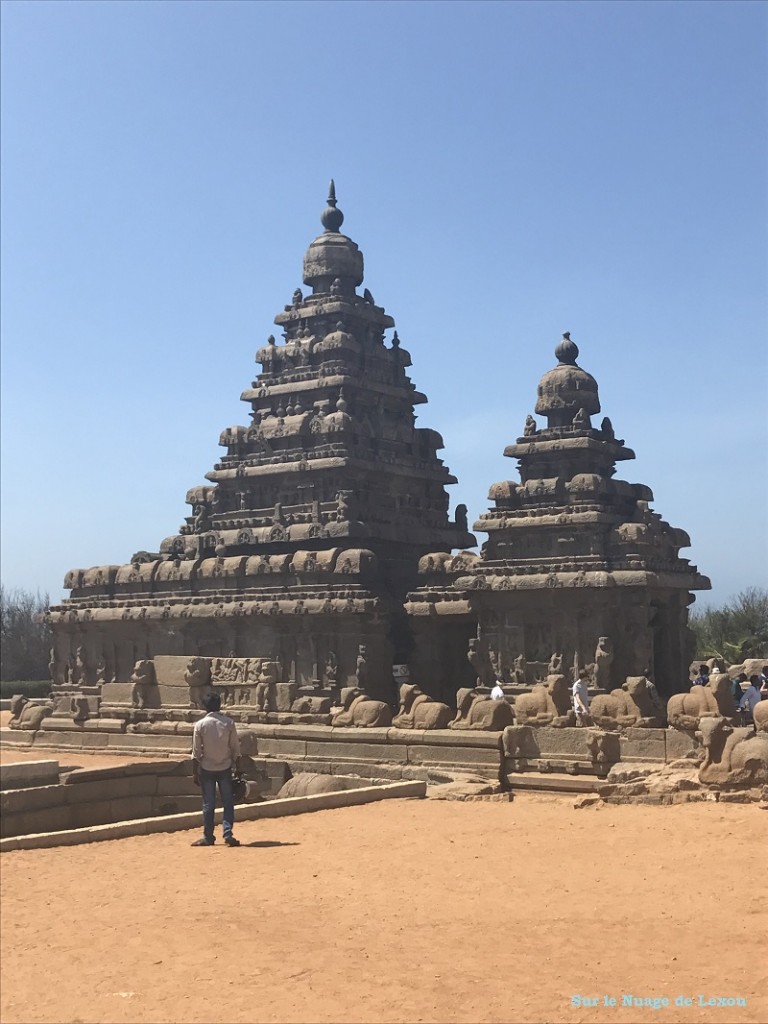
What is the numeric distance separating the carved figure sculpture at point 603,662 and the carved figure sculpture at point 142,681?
11.4 metres

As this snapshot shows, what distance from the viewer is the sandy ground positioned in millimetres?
8594

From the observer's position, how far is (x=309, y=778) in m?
21.0

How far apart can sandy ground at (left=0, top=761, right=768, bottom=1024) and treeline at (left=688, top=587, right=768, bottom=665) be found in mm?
24138

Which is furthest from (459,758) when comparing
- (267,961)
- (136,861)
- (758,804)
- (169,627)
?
(169,627)

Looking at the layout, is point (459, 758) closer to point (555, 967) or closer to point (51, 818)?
point (51, 818)

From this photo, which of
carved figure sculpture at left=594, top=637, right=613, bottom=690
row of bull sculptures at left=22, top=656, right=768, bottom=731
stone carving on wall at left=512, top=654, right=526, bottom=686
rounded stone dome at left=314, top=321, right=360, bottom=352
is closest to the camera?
row of bull sculptures at left=22, top=656, right=768, bottom=731

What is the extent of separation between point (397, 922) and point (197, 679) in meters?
19.0

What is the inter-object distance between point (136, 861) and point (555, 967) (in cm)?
600

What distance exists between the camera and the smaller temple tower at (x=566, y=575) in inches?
1014

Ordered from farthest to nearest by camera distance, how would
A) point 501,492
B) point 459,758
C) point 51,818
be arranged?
point 501,492 → point 459,758 → point 51,818

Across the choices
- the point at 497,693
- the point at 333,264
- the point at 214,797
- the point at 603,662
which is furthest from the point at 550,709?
the point at 333,264

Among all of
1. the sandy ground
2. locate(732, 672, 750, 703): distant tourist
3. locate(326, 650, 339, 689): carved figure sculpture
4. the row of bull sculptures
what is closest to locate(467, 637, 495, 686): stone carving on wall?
Answer: the row of bull sculptures

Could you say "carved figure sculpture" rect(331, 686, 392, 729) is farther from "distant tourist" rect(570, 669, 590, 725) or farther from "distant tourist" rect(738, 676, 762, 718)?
"distant tourist" rect(738, 676, 762, 718)

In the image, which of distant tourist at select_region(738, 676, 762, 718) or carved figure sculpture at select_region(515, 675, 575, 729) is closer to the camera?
carved figure sculpture at select_region(515, 675, 575, 729)
